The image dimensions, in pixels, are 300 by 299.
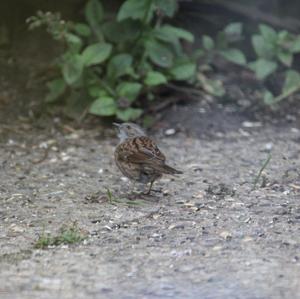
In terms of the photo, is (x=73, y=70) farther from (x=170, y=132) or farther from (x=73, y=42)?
(x=170, y=132)

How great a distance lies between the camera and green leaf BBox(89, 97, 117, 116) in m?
8.07

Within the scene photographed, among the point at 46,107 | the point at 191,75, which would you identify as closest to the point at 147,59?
the point at 191,75

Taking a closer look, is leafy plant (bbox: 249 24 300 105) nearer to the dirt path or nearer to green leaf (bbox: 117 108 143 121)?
the dirt path

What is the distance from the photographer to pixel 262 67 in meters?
8.67

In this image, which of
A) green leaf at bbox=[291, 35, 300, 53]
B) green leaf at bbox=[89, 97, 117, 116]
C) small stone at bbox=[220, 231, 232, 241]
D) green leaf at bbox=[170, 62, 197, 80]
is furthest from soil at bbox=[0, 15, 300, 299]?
green leaf at bbox=[291, 35, 300, 53]

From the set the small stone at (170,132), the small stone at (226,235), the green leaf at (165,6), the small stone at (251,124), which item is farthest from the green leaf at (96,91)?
the small stone at (226,235)

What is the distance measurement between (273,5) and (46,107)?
2.56 m

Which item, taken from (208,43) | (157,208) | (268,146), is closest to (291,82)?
(208,43)

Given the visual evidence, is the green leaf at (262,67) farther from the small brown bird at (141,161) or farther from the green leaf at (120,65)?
the small brown bird at (141,161)

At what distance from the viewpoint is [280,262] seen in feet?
17.1

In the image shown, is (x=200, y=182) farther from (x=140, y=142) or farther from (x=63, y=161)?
(x=63, y=161)

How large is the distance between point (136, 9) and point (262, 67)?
1.35m

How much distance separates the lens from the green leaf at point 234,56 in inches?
340

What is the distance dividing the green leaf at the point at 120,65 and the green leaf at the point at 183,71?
0.44m
